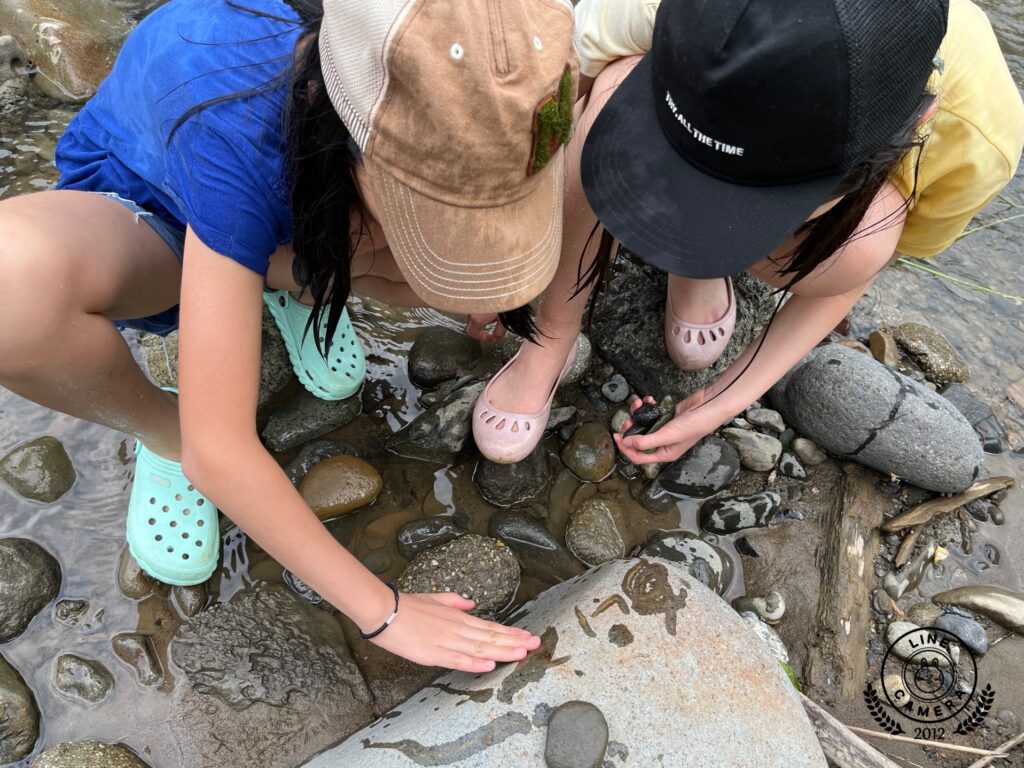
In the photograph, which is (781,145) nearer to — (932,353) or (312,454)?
(312,454)

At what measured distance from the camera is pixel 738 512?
2.39 metres

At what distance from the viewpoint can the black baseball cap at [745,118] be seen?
46.8 inches

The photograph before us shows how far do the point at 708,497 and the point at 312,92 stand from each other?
1.83 meters

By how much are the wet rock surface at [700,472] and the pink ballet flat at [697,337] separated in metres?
0.30

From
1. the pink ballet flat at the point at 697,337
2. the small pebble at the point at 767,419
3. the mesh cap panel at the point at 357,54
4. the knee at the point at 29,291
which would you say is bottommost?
the small pebble at the point at 767,419

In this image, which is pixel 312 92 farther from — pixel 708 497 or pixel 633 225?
pixel 708 497

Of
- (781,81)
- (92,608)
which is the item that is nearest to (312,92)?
(781,81)

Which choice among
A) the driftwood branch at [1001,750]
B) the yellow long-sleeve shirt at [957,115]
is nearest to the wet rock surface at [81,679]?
the yellow long-sleeve shirt at [957,115]

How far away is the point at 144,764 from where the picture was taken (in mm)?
1796

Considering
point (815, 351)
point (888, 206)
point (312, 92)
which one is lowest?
point (815, 351)

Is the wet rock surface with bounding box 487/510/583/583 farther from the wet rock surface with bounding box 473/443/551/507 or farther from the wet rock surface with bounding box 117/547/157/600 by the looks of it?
the wet rock surface with bounding box 117/547/157/600

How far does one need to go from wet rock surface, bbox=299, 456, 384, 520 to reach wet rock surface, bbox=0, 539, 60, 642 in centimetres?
72

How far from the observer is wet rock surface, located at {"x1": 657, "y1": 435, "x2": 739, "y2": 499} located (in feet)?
8.01

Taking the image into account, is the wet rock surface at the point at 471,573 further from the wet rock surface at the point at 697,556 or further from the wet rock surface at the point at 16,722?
the wet rock surface at the point at 16,722
